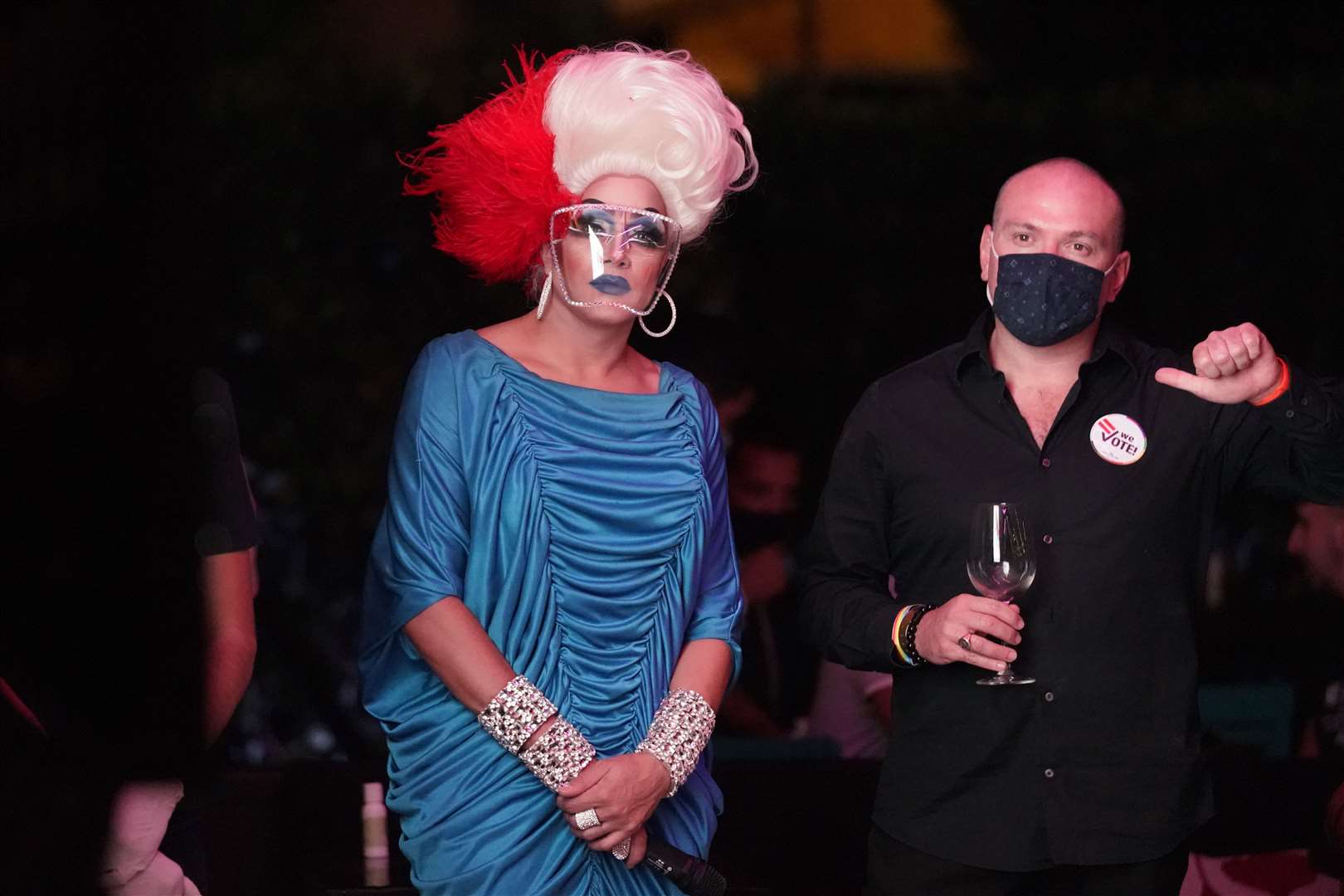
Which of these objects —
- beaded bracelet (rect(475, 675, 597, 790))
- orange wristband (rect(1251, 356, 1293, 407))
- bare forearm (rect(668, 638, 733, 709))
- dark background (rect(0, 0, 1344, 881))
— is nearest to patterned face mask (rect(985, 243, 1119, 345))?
orange wristband (rect(1251, 356, 1293, 407))

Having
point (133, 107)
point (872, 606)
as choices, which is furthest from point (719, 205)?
point (133, 107)

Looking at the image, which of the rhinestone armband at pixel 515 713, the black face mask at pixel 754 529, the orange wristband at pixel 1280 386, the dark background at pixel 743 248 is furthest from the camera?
the dark background at pixel 743 248

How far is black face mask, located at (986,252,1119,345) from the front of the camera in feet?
10.2

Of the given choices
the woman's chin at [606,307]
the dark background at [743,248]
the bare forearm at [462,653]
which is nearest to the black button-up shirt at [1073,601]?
the woman's chin at [606,307]

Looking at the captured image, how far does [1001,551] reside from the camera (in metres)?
2.94

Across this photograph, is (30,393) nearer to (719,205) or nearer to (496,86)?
(719,205)

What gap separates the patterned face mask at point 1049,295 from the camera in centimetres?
311

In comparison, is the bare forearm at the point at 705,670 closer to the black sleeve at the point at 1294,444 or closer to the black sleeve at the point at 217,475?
the black sleeve at the point at 217,475

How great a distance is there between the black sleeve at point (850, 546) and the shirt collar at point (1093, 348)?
7.3 inches

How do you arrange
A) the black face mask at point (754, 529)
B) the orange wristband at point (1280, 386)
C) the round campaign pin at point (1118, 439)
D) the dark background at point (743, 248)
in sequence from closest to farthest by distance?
the orange wristband at point (1280, 386), the round campaign pin at point (1118, 439), the black face mask at point (754, 529), the dark background at point (743, 248)

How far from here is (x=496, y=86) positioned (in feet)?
18.0

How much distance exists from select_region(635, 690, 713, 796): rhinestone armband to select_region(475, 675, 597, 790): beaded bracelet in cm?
13

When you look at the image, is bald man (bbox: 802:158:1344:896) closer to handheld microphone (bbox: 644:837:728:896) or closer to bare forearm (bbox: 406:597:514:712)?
handheld microphone (bbox: 644:837:728:896)

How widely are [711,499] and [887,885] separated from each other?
76cm
